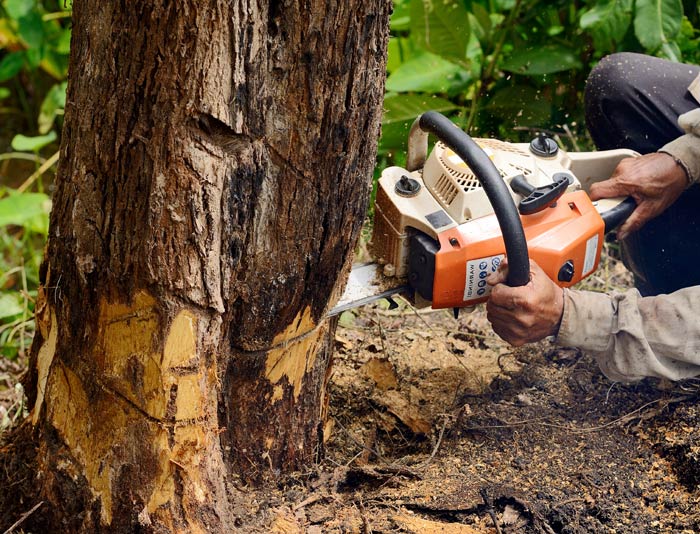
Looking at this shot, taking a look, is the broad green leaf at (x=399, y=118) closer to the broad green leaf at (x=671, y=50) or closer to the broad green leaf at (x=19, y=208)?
the broad green leaf at (x=671, y=50)

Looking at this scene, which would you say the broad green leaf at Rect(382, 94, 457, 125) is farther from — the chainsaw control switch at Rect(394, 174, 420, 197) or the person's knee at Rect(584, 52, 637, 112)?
the chainsaw control switch at Rect(394, 174, 420, 197)

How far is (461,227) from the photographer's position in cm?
191

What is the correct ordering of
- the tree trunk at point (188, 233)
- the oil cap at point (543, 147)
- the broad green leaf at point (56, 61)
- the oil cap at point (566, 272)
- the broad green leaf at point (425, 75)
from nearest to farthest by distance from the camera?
the tree trunk at point (188, 233), the oil cap at point (566, 272), the oil cap at point (543, 147), the broad green leaf at point (425, 75), the broad green leaf at point (56, 61)

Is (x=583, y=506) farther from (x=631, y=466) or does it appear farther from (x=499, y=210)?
(x=499, y=210)

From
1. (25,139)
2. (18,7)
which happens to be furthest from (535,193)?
(18,7)

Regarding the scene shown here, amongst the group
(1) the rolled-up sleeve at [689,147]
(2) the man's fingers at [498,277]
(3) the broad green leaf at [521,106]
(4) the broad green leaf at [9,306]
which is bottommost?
(4) the broad green leaf at [9,306]

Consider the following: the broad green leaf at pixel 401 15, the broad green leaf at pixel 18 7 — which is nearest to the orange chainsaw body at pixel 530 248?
the broad green leaf at pixel 401 15

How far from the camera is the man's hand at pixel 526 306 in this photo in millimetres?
1914

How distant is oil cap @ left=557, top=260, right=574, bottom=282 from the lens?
2031mm

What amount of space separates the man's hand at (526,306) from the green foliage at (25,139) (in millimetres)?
1658

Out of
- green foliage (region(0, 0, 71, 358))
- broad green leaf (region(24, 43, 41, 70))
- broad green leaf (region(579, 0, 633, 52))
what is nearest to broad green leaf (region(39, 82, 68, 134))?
green foliage (region(0, 0, 71, 358))

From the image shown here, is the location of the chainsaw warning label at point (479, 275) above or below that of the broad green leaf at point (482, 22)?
below

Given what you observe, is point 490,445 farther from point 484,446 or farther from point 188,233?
point 188,233

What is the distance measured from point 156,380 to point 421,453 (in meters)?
0.94
